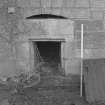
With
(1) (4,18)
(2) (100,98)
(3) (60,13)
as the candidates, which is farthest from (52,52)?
(2) (100,98)

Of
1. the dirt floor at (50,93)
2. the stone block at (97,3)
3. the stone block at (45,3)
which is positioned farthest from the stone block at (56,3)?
the dirt floor at (50,93)

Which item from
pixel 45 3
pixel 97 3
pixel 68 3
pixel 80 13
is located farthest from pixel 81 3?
pixel 45 3

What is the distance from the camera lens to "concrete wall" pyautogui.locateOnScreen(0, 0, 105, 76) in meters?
5.75

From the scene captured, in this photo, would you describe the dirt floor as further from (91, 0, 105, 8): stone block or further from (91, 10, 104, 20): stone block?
(91, 0, 105, 8): stone block

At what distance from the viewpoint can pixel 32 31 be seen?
5816mm

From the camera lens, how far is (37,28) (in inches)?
229

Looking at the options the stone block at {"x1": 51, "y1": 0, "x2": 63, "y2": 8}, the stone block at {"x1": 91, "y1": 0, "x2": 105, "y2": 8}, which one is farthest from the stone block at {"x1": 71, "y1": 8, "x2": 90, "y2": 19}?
the stone block at {"x1": 51, "y1": 0, "x2": 63, "y2": 8}

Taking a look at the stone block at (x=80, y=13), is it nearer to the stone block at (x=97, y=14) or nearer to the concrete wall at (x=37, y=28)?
the concrete wall at (x=37, y=28)

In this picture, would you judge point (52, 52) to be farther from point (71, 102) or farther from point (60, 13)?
point (71, 102)

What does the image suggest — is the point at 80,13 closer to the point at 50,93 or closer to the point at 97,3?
the point at 97,3

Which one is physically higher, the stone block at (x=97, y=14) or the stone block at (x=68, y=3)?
the stone block at (x=68, y=3)

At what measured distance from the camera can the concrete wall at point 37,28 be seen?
5.75 meters

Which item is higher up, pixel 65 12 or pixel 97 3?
pixel 97 3

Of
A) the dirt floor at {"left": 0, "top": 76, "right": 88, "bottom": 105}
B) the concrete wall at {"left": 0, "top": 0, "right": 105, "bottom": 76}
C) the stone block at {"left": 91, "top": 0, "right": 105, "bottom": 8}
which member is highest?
the stone block at {"left": 91, "top": 0, "right": 105, "bottom": 8}
